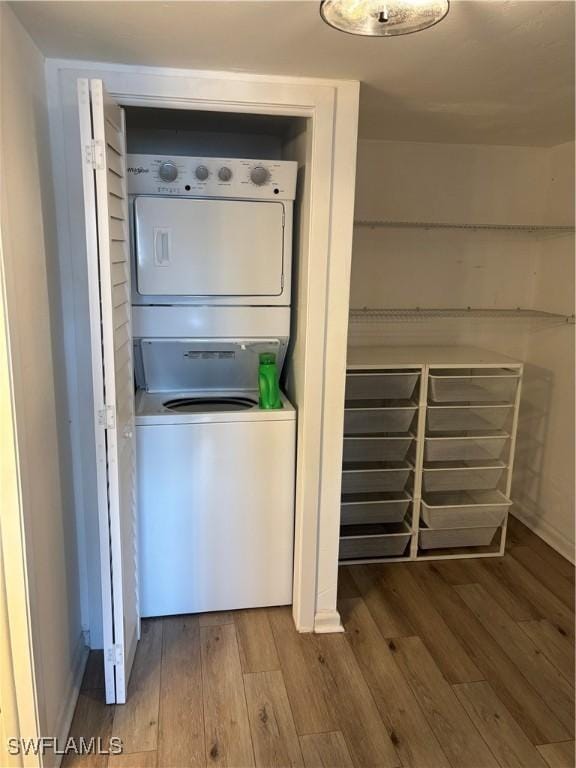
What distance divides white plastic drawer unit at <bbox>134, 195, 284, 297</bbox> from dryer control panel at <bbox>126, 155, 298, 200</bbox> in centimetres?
3

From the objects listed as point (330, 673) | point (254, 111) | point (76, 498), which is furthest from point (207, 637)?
point (254, 111)

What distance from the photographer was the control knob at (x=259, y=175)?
2.10 m

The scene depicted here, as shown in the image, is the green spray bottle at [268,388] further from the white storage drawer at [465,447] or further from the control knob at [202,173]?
the white storage drawer at [465,447]

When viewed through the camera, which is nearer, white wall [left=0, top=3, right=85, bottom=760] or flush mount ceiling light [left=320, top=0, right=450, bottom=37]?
flush mount ceiling light [left=320, top=0, right=450, bottom=37]

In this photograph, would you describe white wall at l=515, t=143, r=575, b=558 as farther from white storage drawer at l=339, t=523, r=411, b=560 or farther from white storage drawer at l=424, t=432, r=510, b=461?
white storage drawer at l=339, t=523, r=411, b=560

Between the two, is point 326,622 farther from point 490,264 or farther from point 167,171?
point 490,264

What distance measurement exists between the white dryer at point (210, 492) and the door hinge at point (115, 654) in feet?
1.43

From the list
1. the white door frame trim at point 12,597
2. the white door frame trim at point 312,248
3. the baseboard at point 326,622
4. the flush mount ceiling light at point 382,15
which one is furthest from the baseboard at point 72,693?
the flush mount ceiling light at point 382,15

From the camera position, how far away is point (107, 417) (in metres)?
1.67

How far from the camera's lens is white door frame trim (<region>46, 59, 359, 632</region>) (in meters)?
1.81

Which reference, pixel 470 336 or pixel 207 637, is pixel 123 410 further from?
pixel 470 336

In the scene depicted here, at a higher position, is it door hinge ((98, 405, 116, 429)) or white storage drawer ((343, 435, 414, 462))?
door hinge ((98, 405, 116, 429))

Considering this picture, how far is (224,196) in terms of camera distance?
6.93 ft

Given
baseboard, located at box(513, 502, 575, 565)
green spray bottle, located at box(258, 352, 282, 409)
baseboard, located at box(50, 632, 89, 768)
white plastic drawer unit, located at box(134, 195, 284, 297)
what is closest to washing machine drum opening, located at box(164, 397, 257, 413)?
green spray bottle, located at box(258, 352, 282, 409)
